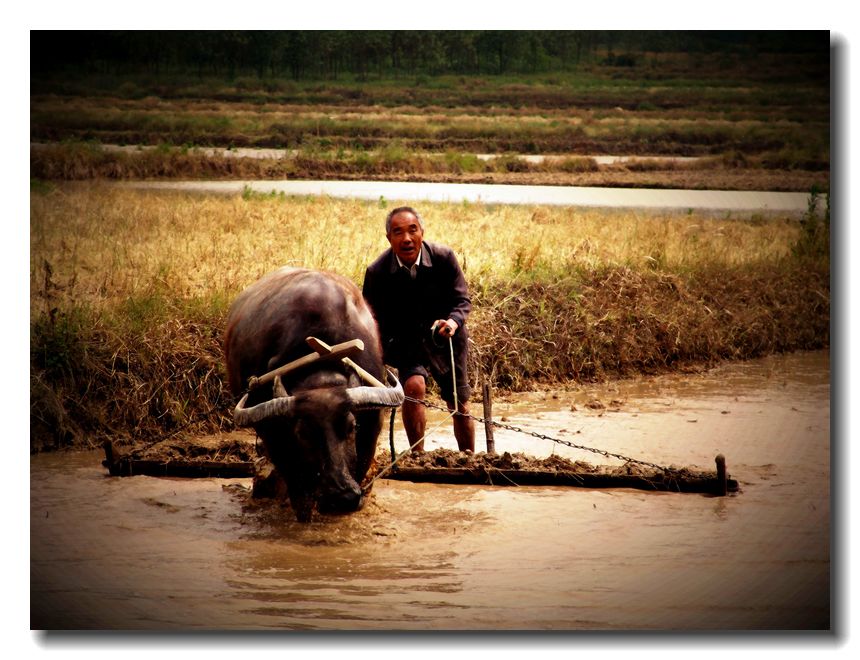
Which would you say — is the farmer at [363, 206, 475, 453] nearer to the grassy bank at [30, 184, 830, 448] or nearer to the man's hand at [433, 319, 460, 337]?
the man's hand at [433, 319, 460, 337]

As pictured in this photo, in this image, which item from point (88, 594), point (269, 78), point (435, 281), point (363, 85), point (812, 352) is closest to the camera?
point (88, 594)

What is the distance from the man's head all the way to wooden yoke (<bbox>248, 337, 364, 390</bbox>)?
840 mm

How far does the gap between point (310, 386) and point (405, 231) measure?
3.52 feet

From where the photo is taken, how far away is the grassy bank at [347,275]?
6484 mm

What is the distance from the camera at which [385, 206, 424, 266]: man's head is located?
5.43m

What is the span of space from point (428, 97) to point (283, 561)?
12.0 ft

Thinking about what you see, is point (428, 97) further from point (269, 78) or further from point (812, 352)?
point (812, 352)

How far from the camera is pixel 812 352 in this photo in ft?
27.5

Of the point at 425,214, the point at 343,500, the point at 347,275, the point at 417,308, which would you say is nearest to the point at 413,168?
the point at 425,214

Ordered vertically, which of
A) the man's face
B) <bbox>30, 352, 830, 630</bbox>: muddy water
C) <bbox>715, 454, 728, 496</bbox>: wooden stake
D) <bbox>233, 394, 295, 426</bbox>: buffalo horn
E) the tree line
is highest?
the tree line

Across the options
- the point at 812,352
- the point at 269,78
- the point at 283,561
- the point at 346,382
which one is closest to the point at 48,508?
the point at 283,561

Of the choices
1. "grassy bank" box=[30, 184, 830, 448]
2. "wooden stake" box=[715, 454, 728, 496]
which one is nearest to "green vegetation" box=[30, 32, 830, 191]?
"grassy bank" box=[30, 184, 830, 448]

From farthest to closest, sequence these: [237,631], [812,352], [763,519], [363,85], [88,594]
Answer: [812,352]
[363,85]
[763,519]
[88,594]
[237,631]

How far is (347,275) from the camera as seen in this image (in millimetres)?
8016
